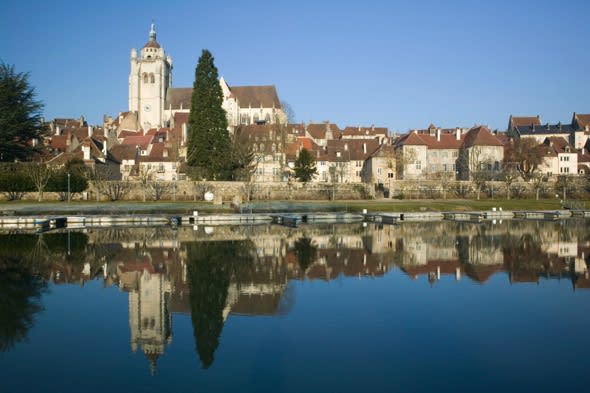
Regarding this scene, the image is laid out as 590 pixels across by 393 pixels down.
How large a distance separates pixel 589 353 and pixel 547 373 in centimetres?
164

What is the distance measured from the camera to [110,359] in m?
11.0

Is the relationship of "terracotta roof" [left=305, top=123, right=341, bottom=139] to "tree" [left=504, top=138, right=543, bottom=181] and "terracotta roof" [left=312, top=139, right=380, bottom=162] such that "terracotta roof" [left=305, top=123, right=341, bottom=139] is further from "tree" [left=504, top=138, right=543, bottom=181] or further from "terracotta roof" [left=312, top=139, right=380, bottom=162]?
"tree" [left=504, top=138, right=543, bottom=181]

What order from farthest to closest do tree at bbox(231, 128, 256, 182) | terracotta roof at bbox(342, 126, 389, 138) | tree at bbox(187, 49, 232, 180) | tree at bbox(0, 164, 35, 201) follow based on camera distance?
terracotta roof at bbox(342, 126, 389, 138) → tree at bbox(231, 128, 256, 182) → tree at bbox(187, 49, 232, 180) → tree at bbox(0, 164, 35, 201)

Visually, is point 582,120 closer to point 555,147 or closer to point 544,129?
point 544,129

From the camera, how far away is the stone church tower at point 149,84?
11662cm

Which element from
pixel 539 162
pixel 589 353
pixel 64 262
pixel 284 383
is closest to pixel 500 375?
pixel 589 353

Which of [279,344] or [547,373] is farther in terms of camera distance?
[279,344]

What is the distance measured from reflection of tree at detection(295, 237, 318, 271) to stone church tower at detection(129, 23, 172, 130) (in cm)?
9156

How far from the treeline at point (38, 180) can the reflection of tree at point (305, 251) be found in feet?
95.6

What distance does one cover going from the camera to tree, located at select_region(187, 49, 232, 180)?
5447 centimetres

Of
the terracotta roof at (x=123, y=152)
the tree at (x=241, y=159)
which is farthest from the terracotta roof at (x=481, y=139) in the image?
the terracotta roof at (x=123, y=152)

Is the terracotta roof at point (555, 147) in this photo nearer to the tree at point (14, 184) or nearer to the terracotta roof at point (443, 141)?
the terracotta roof at point (443, 141)

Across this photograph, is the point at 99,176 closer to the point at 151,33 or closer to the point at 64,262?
the point at 64,262

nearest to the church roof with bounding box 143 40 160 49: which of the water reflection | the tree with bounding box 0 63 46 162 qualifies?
the tree with bounding box 0 63 46 162
